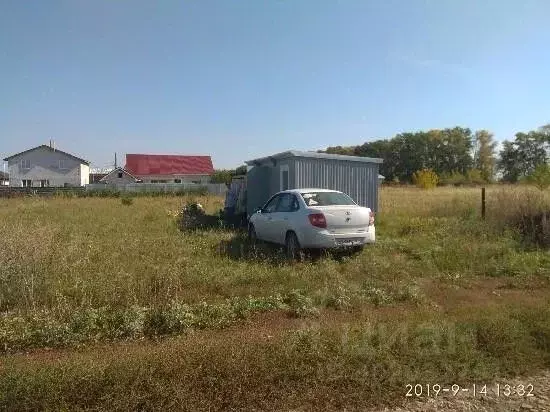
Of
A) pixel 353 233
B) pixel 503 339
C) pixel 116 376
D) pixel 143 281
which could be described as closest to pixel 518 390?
pixel 503 339

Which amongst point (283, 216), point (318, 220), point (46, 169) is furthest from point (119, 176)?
point (318, 220)

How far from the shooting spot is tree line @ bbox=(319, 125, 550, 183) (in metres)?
83.1

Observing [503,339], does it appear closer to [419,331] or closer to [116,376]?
[419,331]

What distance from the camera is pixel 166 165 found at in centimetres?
6625

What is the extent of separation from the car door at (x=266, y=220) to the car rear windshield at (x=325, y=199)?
3.62 ft

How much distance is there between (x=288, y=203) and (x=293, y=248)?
1.15 m

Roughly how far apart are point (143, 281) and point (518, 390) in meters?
4.75

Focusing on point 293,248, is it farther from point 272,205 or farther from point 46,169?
point 46,169

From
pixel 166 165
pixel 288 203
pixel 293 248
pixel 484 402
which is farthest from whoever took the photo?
pixel 166 165

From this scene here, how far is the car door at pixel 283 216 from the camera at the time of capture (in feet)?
31.7

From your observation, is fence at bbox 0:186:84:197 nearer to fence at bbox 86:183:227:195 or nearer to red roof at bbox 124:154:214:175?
fence at bbox 86:183:227:195

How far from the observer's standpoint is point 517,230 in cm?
1188

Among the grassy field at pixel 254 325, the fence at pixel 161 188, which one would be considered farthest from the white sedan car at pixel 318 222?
the fence at pixel 161 188

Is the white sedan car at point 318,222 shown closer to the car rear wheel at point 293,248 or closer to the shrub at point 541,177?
the car rear wheel at point 293,248
